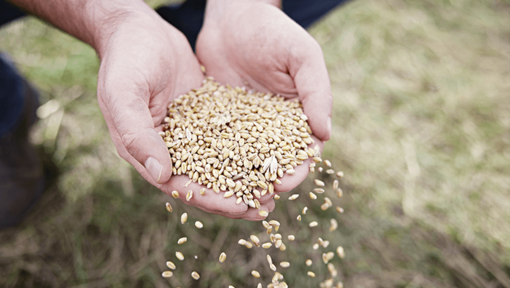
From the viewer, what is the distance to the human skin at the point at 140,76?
147 cm

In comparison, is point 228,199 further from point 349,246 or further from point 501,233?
point 501,233

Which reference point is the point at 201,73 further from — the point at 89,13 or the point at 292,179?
the point at 292,179

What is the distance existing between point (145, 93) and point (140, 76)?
10 centimetres

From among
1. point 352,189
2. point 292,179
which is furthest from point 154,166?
point 352,189

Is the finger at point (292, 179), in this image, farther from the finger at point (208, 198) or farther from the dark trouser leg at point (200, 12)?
the dark trouser leg at point (200, 12)

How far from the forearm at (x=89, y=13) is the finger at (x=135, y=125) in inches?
21.3

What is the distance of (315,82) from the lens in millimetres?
1906

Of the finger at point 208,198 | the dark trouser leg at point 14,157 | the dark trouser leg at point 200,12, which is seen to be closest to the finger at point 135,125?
the finger at point 208,198

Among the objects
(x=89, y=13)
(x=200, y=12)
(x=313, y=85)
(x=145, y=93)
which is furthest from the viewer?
(x=200, y=12)

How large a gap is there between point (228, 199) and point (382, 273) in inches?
61.9

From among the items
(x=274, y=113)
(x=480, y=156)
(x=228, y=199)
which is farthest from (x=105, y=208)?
(x=480, y=156)

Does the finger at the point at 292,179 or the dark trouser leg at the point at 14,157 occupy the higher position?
the finger at the point at 292,179

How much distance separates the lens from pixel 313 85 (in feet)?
6.25

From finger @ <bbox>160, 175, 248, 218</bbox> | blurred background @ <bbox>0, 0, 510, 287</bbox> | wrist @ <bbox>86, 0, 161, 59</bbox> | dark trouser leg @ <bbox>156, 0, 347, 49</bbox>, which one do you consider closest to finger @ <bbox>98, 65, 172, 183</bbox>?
finger @ <bbox>160, 175, 248, 218</bbox>
